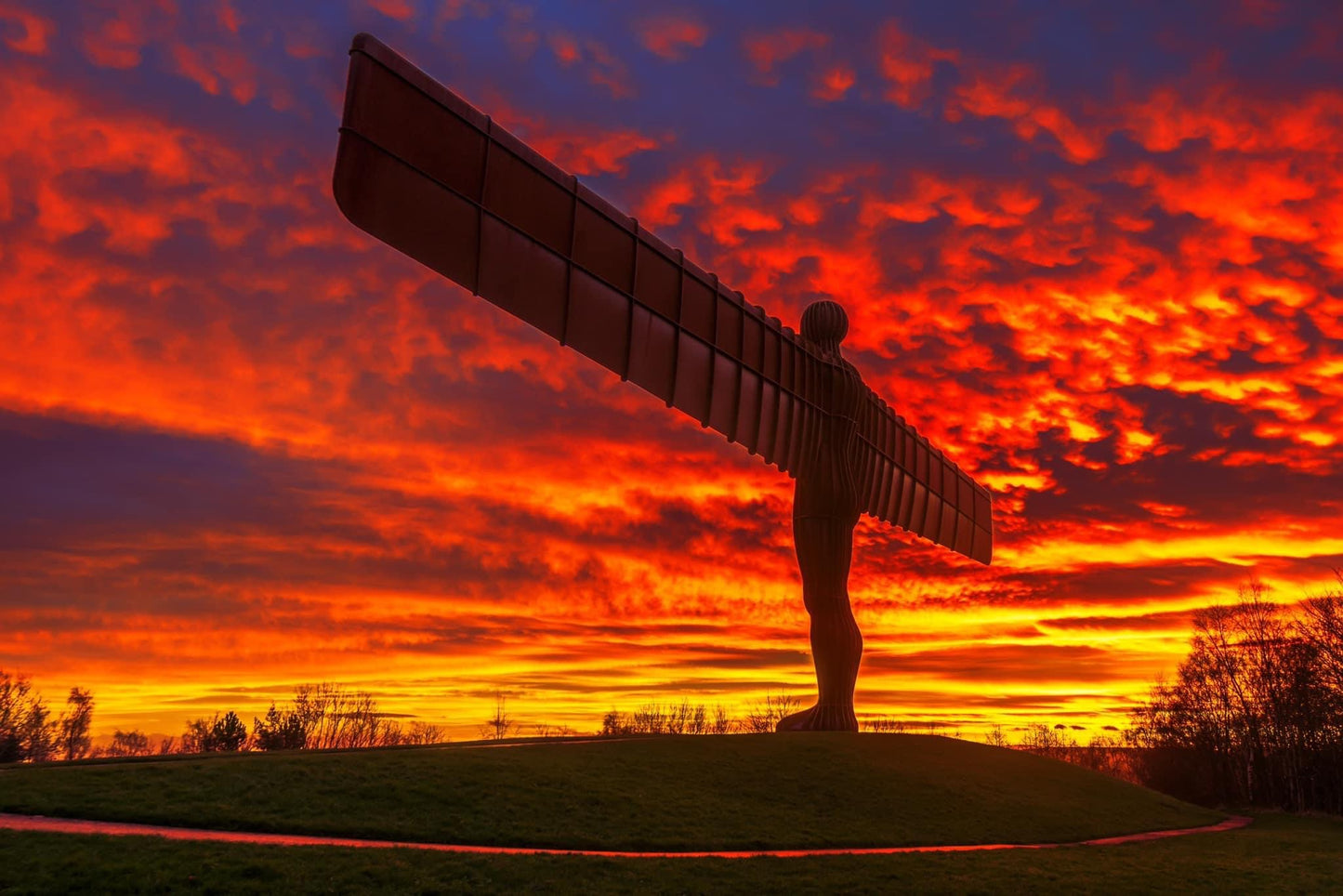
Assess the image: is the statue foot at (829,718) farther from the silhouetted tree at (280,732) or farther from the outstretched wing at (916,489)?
the silhouetted tree at (280,732)

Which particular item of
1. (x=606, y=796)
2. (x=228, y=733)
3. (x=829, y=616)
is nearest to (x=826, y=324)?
(x=829, y=616)

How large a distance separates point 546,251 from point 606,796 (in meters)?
13.1

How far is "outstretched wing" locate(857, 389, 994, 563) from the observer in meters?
31.9

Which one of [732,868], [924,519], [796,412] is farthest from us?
[924,519]

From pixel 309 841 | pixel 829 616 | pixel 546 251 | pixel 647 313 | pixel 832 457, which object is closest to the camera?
pixel 309 841

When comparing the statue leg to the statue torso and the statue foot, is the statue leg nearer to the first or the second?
the statue foot

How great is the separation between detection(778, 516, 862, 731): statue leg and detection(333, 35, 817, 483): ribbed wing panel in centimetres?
310

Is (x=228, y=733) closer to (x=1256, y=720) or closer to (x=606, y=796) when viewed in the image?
(x=606, y=796)

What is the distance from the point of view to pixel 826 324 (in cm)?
3092

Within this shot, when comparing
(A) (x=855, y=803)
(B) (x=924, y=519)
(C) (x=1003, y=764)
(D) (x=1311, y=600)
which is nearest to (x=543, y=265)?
(A) (x=855, y=803)

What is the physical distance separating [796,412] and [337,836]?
17456 mm

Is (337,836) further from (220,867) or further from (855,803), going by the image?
(855,803)

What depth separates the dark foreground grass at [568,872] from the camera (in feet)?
43.9

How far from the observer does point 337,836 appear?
17234 millimetres
